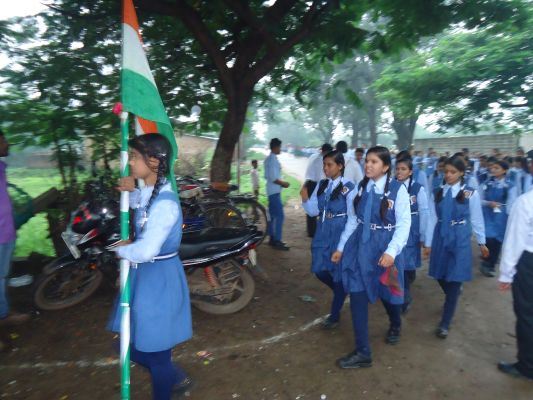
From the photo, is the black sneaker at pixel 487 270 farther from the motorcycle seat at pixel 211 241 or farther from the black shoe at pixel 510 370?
the motorcycle seat at pixel 211 241

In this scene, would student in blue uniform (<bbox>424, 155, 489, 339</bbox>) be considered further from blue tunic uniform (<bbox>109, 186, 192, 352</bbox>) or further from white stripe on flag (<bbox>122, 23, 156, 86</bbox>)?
white stripe on flag (<bbox>122, 23, 156, 86</bbox>)

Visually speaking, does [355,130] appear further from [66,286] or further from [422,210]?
[66,286]

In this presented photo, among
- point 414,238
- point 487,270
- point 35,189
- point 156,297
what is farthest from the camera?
point 35,189

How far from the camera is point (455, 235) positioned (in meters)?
3.84

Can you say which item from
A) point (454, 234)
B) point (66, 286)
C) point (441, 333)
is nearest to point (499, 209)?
point (454, 234)

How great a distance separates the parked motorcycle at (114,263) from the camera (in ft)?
13.2

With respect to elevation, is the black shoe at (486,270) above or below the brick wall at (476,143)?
below

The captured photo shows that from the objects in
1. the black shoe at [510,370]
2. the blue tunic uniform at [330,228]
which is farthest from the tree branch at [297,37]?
the black shoe at [510,370]

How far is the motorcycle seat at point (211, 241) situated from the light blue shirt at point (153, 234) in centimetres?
174

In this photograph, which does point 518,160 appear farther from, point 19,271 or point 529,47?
point 19,271

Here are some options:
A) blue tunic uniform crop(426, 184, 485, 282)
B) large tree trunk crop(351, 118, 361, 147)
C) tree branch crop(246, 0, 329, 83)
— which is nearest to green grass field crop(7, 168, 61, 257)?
tree branch crop(246, 0, 329, 83)

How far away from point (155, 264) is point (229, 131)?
371cm

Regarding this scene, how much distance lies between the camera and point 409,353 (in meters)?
3.51

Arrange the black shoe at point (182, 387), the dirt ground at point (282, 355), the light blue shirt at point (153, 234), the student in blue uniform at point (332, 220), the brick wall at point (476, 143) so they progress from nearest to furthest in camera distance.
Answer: the light blue shirt at point (153, 234) < the black shoe at point (182, 387) < the dirt ground at point (282, 355) < the student in blue uniform at point (332, 220) < the brick wall at point (476, 143)
